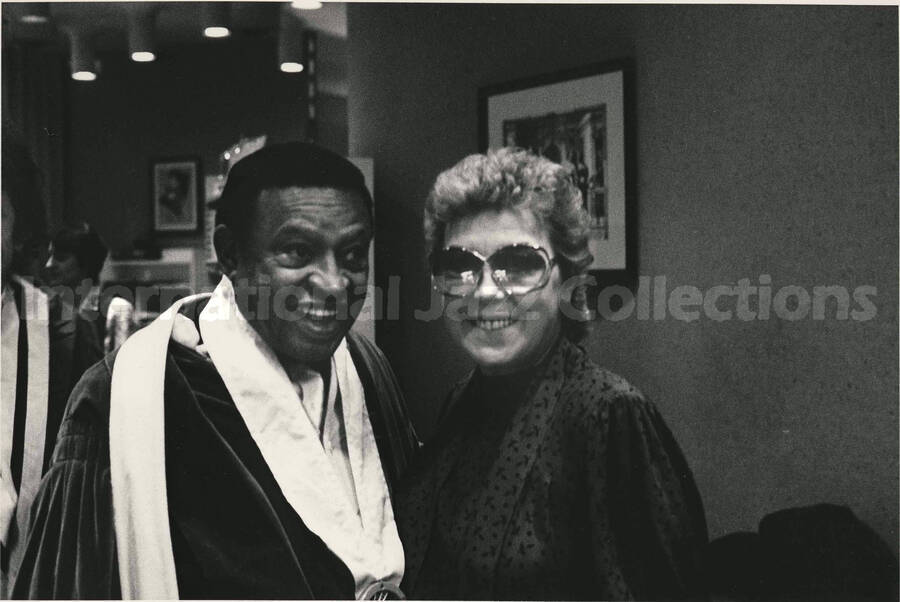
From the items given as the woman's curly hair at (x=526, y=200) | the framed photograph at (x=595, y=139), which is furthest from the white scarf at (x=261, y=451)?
the framed photograph at (x=595, y=139)

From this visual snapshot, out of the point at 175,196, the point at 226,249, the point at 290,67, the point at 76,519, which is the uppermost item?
the point at 290,67

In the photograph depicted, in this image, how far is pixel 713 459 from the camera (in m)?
2.11

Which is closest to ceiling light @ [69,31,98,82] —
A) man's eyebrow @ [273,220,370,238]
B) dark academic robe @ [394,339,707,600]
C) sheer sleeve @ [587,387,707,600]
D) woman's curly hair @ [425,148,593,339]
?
man's eyebrow @ [273,220,370,238]

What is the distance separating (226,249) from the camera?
84.4 inches

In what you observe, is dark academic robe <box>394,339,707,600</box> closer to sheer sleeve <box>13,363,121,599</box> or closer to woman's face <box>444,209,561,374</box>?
woman's face <box>444,209,561,374</box>

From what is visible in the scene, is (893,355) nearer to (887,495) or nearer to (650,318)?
(887,495)

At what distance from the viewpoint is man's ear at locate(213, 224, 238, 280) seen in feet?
7.01

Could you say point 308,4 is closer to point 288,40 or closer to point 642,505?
point 288,40

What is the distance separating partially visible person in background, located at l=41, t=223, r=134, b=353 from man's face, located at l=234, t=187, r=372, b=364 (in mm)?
298

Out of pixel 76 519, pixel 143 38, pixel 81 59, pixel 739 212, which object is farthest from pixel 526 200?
pixel 76 519

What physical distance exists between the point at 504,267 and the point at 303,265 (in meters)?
0.42

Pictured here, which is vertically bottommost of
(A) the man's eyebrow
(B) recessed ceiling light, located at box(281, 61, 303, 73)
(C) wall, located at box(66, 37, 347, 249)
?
(A) the man's eyebrow

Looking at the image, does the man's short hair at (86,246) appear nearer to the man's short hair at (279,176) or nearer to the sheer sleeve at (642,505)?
the man's short hair at (279,176)

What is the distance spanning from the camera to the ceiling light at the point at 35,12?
2.22 meters
